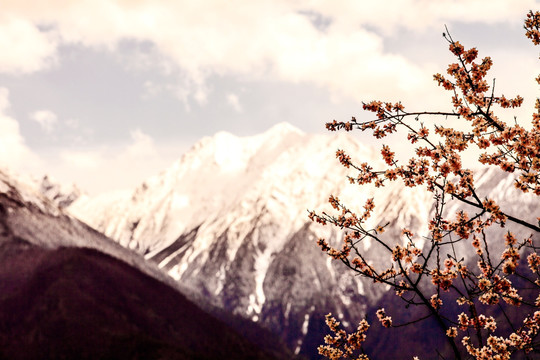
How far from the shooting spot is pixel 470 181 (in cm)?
1351

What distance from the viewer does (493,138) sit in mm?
14586

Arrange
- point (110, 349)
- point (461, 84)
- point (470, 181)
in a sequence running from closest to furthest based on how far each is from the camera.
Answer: point (470, 181)
point (461, 84)
point (110, 349)

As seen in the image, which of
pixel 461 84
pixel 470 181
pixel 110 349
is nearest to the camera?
pixel 470 181

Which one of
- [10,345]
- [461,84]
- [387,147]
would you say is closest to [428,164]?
[387,147]

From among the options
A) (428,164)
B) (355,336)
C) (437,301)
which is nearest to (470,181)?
(428,164)

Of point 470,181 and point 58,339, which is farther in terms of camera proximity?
point 58,339

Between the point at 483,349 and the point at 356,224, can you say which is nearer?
the point at 483,349

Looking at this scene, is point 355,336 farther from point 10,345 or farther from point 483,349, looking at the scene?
point 10,345

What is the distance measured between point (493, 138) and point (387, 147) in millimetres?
2812

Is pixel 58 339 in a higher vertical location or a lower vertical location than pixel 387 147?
higher

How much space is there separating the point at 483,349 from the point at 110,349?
655ft

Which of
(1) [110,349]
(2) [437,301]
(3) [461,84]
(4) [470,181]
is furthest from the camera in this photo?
(1) [110,349]

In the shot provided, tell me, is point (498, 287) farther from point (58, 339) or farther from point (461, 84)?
point (58, 339)

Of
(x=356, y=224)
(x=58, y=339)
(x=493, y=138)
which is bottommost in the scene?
(x=356, y=224)
